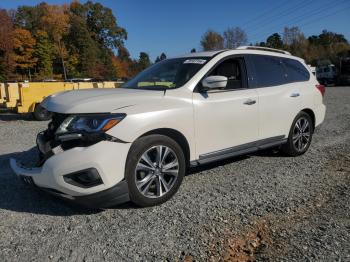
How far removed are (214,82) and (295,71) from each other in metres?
2.49

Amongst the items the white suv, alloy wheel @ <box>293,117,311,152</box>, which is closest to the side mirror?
the white suv

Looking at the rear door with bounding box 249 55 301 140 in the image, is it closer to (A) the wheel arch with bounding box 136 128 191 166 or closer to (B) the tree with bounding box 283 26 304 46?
(A) the wheel arch with bounding box 136 128 191 166

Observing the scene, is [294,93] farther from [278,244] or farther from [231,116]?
[278,244]

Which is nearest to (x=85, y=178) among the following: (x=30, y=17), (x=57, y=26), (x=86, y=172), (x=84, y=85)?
(x=86, y=172)

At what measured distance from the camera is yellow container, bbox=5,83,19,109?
44.6ft

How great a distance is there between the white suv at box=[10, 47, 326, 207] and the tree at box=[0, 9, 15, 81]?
231 feet

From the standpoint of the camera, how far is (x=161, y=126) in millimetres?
4113

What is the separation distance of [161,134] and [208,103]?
2.64ft

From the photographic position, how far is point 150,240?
3.38 meters

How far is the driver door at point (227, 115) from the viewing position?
4.57 meters

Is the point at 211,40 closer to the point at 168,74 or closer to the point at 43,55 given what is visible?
the point at 43,55

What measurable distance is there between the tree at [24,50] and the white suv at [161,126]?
74513mm

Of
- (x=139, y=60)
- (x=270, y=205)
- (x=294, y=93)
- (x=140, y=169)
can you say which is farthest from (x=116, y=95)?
(x=139, y=60)

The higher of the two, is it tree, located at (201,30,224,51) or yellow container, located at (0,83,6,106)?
tree, located at (201,30,224,51)
